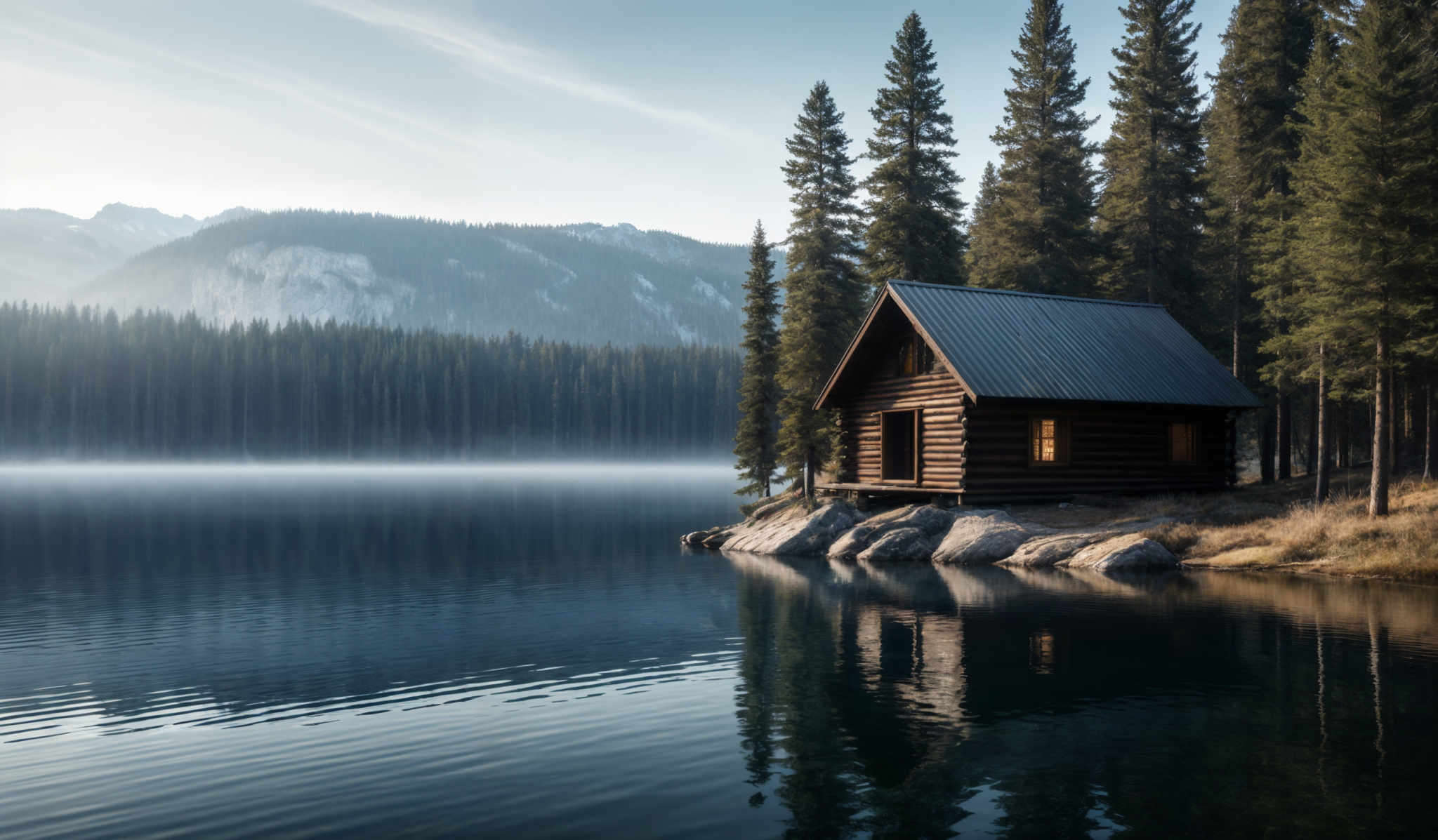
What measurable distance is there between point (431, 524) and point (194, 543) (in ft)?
36.9

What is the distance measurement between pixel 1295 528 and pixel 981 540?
7928 mm

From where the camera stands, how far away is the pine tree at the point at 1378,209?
25.7 meters

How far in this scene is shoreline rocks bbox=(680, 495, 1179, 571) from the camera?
26.4 metres

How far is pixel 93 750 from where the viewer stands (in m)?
11.2

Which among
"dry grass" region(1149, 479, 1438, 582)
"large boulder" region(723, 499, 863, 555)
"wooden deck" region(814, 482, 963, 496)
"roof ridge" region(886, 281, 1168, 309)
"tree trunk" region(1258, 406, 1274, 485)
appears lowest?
"large boulder" region(723, 499, 863, 555)

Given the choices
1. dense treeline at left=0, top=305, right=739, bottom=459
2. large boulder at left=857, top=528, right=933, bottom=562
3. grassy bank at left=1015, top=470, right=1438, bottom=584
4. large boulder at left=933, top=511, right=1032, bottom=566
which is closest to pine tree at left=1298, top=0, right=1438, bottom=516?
grassy bank at left=1015, top=470, right=1438, bottom=584

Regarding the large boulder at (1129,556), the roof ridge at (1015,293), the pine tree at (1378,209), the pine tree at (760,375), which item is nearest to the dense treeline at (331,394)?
the pine tree at (760,375)

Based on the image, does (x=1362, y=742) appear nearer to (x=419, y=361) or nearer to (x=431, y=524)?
(x=431, y=524)

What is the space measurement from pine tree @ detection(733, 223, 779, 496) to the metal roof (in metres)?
13.2

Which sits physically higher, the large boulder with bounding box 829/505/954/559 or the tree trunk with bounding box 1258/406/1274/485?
the tree trunk with bounding box 1258/406/1274/485

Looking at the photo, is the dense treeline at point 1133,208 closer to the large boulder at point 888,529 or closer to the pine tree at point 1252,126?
the pine tree at point 1252,126

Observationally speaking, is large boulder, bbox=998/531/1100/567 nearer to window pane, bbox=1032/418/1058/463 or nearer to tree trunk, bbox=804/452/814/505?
window pane, bbox=1032/418/1058/463

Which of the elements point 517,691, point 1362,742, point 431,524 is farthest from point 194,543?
point 1362,742

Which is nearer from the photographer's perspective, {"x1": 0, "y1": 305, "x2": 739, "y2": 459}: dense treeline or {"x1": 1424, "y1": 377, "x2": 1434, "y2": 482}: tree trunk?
{"x1": 1424, "y1": 377, "x2": 1434, "y2": 482}: tree trunk
